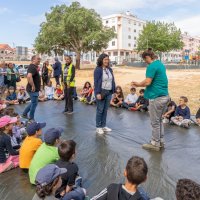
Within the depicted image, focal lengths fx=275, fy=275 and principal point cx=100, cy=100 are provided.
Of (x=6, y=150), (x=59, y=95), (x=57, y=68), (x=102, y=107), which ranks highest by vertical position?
(x=57, y=68)

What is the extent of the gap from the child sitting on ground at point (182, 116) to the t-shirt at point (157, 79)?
2195 mm

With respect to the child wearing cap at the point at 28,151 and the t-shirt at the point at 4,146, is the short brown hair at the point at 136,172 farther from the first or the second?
the t-shirt at the point at 4,146

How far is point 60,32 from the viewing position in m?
33.8

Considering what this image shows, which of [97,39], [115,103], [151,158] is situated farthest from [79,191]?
[97,39]

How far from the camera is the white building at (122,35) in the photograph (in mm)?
79375

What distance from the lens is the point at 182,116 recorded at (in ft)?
22.6

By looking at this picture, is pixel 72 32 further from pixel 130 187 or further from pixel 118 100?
pixel 130 187

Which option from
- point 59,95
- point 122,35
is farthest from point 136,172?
point 122,35

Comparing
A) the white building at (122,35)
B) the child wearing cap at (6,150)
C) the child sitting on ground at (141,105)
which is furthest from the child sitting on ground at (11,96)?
the white building at (122,35)

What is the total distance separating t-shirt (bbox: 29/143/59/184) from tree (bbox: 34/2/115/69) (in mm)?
31099

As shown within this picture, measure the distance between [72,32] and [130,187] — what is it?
34114 millimetres

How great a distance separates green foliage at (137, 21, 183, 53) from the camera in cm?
5097

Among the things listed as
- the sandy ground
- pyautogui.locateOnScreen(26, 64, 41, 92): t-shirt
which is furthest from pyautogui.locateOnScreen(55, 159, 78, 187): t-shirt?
the sandy ground

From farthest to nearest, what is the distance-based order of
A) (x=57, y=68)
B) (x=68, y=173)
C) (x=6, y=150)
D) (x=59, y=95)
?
1. (x=57, y=68)
2. (x=59, y=95)
3. (x=6, y=150)
4. (x=68, y=173)
